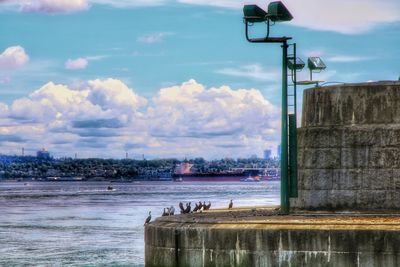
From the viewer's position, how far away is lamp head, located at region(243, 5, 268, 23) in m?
25.0

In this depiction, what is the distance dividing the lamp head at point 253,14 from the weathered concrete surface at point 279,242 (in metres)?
5.50

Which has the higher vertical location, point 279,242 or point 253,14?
point 253,14

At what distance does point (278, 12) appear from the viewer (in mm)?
24812

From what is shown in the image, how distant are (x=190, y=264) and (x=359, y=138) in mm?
5655

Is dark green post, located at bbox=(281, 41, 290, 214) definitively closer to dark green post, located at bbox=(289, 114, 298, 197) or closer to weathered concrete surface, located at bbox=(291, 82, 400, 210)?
dark green post, located at bbox=(289, 114, 298, 197)

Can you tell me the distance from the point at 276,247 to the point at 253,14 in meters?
7.06

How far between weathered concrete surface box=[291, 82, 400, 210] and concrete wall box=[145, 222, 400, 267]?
4.17 m

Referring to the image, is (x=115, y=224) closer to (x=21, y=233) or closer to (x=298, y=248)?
(x=21, y=233)

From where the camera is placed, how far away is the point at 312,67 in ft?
A: 93.0

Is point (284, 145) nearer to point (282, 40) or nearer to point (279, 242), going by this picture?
point (282, 40)

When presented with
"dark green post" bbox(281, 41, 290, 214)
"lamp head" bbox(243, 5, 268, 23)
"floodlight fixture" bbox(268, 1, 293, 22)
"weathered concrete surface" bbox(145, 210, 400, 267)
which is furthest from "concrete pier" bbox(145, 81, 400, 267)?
"lamp head" bbox(243, 5, 268, 23)

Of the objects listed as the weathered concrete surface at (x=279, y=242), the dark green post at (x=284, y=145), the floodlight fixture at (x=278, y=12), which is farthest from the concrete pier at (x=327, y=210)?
the floodlight fixture at (x=278, y=12)

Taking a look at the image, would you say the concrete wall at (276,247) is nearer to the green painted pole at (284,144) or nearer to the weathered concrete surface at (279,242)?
the weathered concrete surface at (279,242)

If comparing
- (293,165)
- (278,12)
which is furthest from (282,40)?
(293,165)
